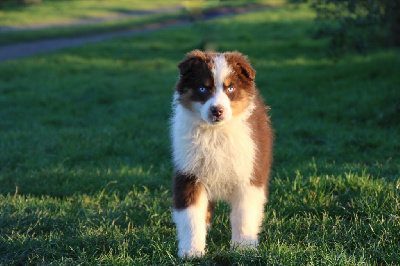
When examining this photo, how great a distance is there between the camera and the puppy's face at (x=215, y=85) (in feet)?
13.8

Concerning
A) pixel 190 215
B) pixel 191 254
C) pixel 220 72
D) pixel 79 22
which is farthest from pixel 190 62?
pixel 79 22

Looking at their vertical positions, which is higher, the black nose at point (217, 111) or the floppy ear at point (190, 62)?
the floppy ear at point (190, 62)

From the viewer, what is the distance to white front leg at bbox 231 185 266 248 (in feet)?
14.7

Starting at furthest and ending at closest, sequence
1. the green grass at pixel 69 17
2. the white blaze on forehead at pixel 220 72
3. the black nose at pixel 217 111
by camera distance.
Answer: the green grass at pixel 69 17, the white blaze on forehead at pixel 220 72, the black nose at pixel 217 111

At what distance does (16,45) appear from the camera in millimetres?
21984

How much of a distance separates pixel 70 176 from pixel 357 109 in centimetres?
603

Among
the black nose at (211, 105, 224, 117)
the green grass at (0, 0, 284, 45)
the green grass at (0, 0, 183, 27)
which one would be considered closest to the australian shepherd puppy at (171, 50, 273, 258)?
the black nose at (211, 105, 224, 117)

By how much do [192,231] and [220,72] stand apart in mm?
1359

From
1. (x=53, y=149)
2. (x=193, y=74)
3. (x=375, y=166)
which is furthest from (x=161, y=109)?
(x=193, y=74)

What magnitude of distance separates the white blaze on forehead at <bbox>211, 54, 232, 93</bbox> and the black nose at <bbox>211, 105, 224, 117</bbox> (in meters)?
0.24

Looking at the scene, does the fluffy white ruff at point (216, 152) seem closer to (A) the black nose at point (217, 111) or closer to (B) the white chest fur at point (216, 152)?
Answer: (B) the white chest fur at point (216, 152)

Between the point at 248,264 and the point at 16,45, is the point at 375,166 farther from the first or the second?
the point at 16,45

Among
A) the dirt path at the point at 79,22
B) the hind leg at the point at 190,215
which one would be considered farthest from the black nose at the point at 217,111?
the dirt path at the point at 79,22

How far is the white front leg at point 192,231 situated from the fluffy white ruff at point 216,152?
28cm
